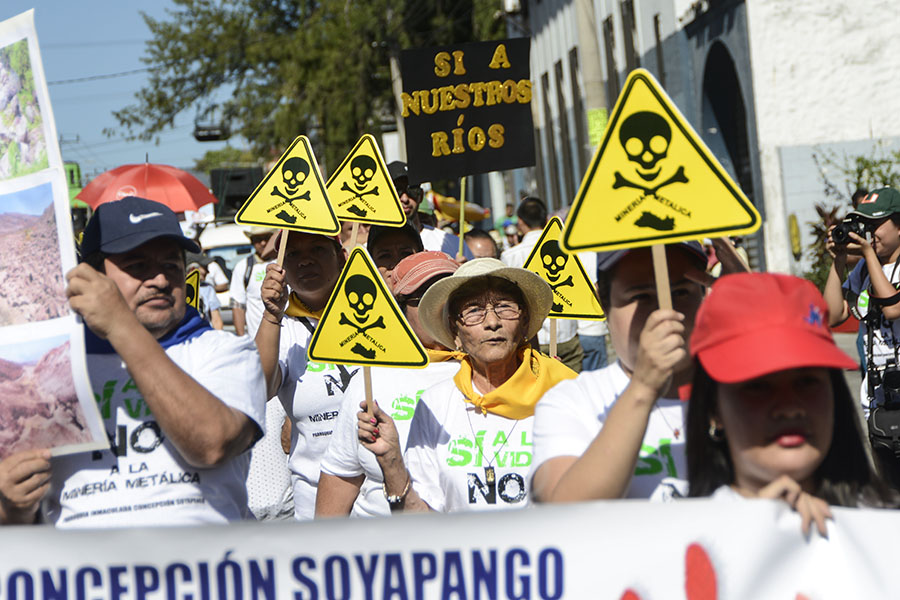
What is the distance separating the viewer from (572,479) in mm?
2922

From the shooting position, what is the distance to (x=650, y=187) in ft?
10.2


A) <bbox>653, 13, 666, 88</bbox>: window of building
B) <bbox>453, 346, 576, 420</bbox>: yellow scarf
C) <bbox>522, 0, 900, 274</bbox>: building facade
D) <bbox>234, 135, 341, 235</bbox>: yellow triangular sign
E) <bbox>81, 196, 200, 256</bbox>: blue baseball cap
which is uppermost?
<bbox>653, 13, 666, 88</bbox>: window of building

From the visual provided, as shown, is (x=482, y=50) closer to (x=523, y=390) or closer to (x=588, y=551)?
(x=523, y=390)

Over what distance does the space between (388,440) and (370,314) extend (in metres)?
0.55

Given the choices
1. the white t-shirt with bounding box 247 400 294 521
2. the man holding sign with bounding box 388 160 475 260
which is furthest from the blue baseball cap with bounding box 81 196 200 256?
the man holding sign with bounding box 388 160 475 260

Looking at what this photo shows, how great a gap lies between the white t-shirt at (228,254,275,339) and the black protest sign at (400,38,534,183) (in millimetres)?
1160

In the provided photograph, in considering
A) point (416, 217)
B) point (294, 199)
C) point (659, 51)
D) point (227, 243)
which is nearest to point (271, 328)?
point (294, 199)

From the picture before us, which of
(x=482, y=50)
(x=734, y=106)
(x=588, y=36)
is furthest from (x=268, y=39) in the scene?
(x=482, y=50)

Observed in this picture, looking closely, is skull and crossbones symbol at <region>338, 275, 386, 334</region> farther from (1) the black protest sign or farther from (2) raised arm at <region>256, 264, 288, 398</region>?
(1) the black protest sign

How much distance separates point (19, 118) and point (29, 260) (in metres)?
0.37

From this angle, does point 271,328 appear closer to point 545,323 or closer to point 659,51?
point 545,323

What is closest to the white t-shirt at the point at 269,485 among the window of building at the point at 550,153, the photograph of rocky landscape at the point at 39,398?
the photograph of rocky landscape at the point at 39,398

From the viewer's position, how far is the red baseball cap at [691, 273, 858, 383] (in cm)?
273

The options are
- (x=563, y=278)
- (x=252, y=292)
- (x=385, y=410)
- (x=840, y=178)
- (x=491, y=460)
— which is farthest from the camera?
(x=840, y=178)
